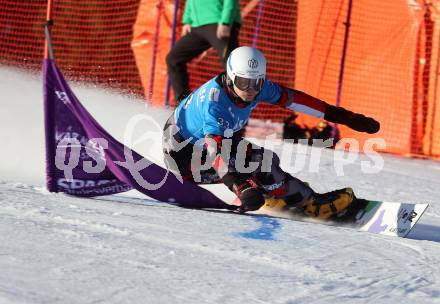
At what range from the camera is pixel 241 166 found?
5.22 metres

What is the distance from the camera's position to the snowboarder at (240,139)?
16.6 ft

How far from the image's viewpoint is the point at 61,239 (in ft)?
12.6

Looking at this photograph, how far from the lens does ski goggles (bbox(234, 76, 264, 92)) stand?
5.11 meters

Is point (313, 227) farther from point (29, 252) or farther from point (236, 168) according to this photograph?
point (29, 252)

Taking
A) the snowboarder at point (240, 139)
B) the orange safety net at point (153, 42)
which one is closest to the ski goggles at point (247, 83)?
the snowboarder at point (240, 139)

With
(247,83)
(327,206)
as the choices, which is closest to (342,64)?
(327,206)

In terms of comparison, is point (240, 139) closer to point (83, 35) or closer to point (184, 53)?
point (184, 53)

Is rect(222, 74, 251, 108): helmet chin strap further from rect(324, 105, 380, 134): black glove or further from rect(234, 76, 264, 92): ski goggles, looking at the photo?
rect(324, 105, 380, 134): black glove

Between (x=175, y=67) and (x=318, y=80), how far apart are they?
2.97 m

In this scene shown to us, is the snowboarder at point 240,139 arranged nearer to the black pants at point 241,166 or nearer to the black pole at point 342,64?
the black pants at point 241,166

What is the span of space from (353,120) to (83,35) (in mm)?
6527

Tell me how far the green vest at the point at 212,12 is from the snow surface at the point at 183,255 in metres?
2.34

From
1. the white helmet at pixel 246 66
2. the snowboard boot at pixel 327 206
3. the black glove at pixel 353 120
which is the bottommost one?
the snowboard boot at pixel 327 206

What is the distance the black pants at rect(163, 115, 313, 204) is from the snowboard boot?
2.4 inches
